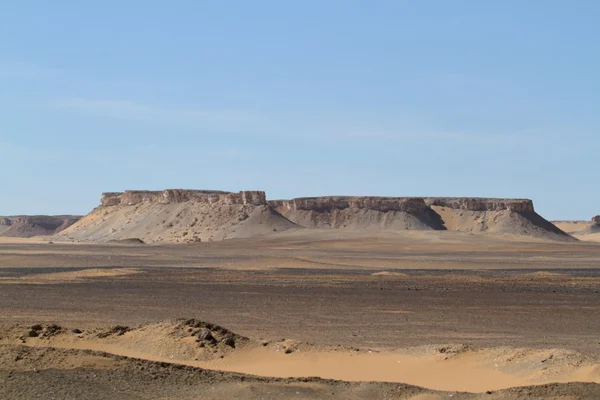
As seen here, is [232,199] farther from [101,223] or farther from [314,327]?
[314,327]

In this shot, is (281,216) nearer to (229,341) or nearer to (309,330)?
(309,330)

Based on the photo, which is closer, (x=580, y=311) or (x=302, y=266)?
(x=580, y=311)

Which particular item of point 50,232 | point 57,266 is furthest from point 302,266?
point 50,232

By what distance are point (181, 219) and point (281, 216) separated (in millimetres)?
12783

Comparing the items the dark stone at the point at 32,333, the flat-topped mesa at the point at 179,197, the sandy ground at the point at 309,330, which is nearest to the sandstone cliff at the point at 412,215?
the flat-topped mesa at the point at 179,197

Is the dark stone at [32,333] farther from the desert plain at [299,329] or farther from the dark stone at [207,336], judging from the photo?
the dark stone at [207,336]

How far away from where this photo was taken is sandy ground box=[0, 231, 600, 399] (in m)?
11.6

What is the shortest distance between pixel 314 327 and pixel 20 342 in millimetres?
8118

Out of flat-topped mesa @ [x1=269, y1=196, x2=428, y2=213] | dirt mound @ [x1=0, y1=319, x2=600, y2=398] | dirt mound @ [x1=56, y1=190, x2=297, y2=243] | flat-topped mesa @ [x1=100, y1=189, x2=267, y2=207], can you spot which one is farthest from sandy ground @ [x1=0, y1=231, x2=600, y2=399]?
flat-topped mesa @ [x1=269, y1=196, x2=428, y2=213]

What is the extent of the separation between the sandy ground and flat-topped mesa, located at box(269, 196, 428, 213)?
249 ft

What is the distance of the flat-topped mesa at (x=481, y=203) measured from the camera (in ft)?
430

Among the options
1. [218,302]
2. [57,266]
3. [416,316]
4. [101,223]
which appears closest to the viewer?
[416,316]

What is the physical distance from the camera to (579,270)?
1908 inches

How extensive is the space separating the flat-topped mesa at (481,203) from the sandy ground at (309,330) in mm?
82179
